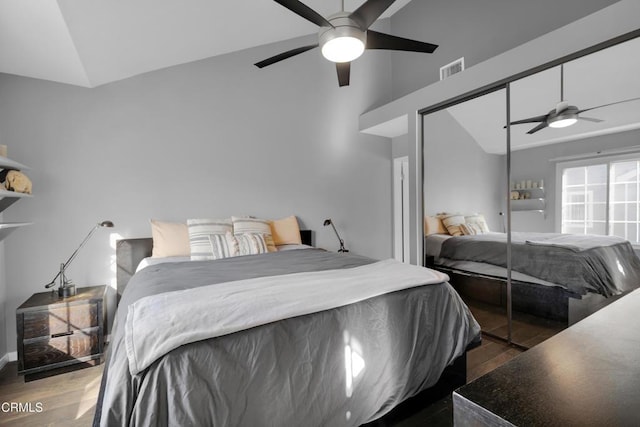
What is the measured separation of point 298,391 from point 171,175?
245cm

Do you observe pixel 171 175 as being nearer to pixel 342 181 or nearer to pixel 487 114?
pixel 342 181

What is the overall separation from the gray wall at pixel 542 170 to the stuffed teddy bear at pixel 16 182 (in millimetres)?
3710

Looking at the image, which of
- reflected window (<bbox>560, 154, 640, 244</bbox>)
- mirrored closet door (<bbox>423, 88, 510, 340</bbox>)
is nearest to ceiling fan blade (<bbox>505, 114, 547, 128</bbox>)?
mirrored closet door (<bbox>423, 88, 510, 340</bbox>)

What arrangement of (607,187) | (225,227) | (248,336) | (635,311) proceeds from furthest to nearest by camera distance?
(225,227) → (607,187) → (248,336) → (635,311)

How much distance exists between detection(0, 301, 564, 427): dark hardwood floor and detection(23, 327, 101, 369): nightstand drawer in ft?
0.43

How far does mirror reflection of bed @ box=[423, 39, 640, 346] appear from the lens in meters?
1.97

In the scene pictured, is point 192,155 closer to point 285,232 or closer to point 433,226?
point 285,232

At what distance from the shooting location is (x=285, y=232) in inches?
130

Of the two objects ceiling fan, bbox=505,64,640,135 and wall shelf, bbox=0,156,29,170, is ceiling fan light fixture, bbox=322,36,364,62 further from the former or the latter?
wall shelf, bbox=0,156,29,170

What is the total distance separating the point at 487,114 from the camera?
8.80 feet

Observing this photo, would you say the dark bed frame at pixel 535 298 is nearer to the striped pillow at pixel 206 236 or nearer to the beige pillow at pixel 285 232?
the beige pillow at pixel 285 232

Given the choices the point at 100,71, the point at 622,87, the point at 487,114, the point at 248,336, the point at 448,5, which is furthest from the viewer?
the point at 448,5

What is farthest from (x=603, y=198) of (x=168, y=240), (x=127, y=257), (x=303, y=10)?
(x=127, y=257)

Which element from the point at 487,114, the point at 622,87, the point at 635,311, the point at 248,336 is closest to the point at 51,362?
the point at 248,336
